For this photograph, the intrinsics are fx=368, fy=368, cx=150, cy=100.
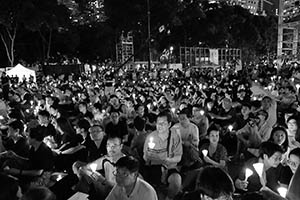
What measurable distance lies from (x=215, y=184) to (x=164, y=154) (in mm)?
2521

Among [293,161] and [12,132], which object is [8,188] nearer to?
[293,161]

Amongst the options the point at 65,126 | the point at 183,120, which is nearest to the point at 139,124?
the point at 183,120

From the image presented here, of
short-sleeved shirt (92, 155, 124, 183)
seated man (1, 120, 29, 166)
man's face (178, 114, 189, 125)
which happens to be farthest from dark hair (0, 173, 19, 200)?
man's face (178, 114, 189, 125)

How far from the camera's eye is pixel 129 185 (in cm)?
314

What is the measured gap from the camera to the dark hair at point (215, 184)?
7.88 ft

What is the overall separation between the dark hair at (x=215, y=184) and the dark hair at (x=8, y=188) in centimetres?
137

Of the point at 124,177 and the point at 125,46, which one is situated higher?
the point at 125,46

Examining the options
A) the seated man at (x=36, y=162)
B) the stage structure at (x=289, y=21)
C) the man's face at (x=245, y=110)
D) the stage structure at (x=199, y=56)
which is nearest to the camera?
the seated man at (x=36, y=162)

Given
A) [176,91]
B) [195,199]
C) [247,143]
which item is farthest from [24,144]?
[176,91]

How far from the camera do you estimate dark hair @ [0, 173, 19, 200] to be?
8.66ft

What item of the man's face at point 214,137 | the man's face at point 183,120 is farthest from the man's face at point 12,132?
the man's face at point 214,137

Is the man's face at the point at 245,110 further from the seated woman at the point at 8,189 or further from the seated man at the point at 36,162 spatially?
the seated woman at the point at 8,189

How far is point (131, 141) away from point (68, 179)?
2.04 metres

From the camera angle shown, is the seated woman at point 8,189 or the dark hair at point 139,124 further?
the dark hair at point 139,124
